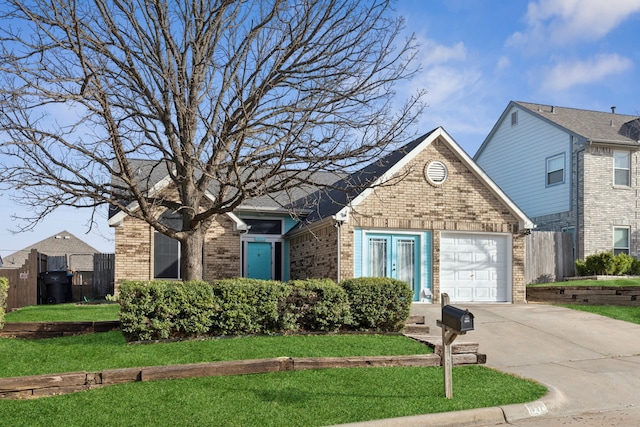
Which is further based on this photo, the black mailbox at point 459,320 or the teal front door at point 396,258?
the teal front door at point 396,258

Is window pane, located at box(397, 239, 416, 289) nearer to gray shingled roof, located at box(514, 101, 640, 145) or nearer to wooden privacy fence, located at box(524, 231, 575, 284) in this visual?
wooden privacy fence, located at box(524, 231, 575, 284)

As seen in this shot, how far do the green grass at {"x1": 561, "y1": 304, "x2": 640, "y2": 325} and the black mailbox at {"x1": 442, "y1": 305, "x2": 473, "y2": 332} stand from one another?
9.27 m

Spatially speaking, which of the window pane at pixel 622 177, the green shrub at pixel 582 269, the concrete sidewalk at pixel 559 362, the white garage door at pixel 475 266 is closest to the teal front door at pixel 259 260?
the white garage door at pixel 475 266

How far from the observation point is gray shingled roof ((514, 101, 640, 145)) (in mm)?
24000

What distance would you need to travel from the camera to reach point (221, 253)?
65.4 feet

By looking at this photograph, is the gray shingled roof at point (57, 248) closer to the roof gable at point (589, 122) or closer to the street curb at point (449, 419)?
the roof gable at point (589, 122)

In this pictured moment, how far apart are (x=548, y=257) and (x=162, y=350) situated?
17.5 metres

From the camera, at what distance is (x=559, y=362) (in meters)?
10.3

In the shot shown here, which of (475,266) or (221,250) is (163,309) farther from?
(475,266)

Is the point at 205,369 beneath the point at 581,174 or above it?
beneath

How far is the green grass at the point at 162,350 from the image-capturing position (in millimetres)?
8531

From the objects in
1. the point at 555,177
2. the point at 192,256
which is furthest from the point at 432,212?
the point at 555,177

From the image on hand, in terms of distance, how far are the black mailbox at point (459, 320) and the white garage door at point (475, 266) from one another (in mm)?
11099

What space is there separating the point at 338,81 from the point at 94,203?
546 cm
